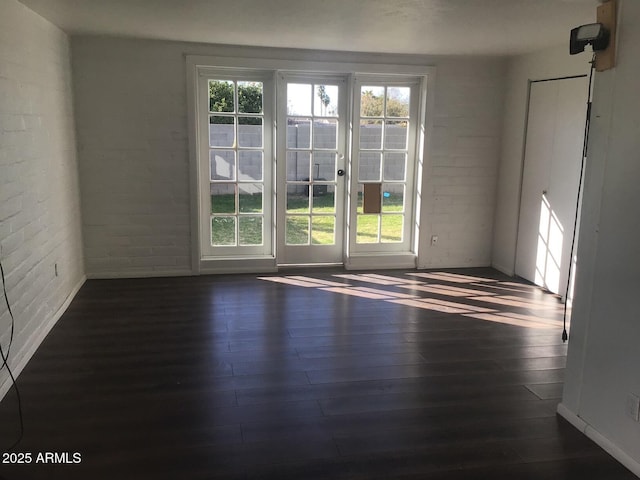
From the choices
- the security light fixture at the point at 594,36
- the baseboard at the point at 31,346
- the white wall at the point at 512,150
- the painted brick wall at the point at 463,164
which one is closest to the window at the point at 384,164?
the painted brick wall at the point at 463,164

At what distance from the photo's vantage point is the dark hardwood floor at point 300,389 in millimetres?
2516

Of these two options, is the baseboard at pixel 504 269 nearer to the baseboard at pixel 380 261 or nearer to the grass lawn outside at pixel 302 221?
the baseboard at pixel 380 261

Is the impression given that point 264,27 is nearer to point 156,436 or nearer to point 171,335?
point 171,335

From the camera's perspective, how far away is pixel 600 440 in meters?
2.67

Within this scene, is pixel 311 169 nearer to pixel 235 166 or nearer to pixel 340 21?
pixel 235 166

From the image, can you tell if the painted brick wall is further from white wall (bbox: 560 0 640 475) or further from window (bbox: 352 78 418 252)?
white wall (bbox: 560 0 640 475)

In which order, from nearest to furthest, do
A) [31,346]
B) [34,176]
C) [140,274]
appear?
1. [31,346]
2. [34,176]
3. [140,274]

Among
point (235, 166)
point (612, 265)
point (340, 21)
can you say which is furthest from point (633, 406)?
point (235, 166)

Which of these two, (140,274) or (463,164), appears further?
(463,164)

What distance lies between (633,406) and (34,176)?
12.6 ft

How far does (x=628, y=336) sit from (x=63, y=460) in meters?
2.64

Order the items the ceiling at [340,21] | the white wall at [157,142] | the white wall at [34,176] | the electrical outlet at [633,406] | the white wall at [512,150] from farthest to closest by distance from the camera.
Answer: the white wall at [512,150] < the white wall at [157,142] < the ceiling at [340,21] < the white wall at [34,176] < the electrical outlet at [633,406]

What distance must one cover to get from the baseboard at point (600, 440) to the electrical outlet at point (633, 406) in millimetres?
194

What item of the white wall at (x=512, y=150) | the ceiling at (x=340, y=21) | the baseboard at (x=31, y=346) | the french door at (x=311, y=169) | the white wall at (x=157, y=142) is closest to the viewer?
the baseboard at (x=31, y=346)
